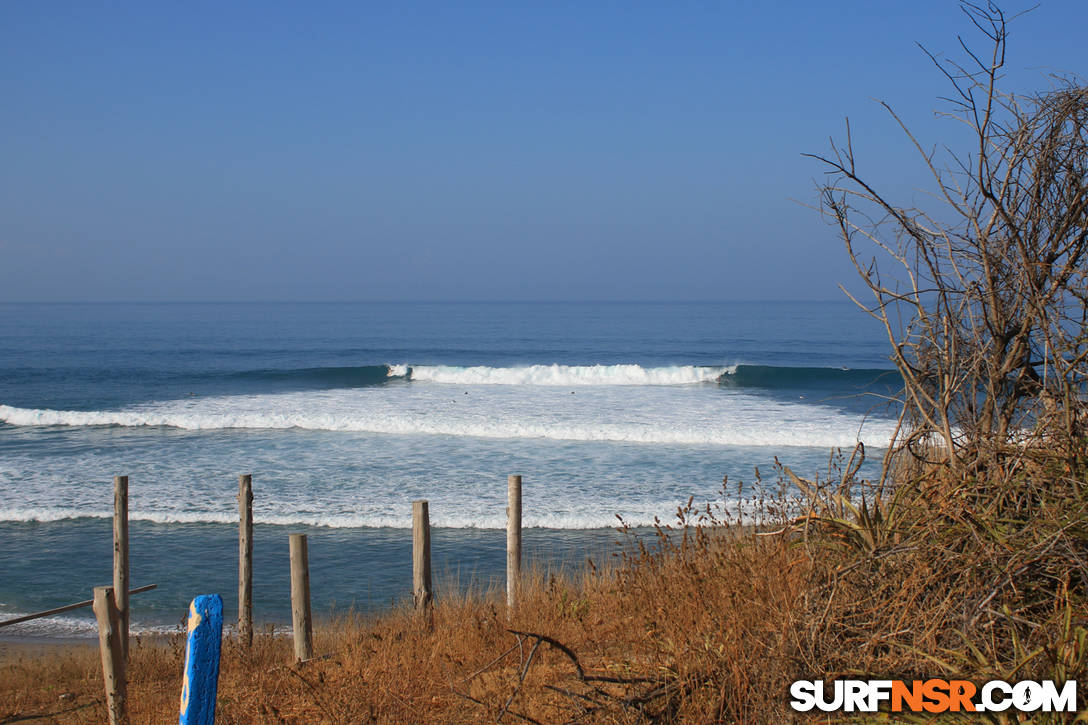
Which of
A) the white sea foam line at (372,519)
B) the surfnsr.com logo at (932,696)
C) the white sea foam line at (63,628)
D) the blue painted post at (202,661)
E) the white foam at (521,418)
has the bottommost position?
the white sea foam line at (63,628)

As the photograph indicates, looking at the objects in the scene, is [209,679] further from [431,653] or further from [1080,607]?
[1080,607]

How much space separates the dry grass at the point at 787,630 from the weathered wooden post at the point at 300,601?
0.95 m

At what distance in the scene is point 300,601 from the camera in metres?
7.01

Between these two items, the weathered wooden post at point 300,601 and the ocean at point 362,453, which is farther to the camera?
A: the ocean at point 362,453

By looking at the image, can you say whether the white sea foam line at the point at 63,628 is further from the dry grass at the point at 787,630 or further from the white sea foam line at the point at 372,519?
the white sea foam line at the point at 372,519

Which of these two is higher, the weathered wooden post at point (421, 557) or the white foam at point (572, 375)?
the weathered wooden post at point (421, 557)

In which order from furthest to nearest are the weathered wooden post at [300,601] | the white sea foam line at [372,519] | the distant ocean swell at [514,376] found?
the distant ocean swell at [514,376] → the white sea foam line at [372,519] → the weathered wooden post at [300,601]

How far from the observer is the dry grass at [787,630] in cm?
395

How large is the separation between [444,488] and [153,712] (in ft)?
33.1

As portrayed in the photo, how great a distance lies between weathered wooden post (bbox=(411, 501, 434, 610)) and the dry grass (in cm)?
138

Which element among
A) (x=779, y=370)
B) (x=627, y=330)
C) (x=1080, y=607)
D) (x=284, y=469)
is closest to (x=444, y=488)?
(x=284, y=469)

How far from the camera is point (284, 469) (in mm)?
17703

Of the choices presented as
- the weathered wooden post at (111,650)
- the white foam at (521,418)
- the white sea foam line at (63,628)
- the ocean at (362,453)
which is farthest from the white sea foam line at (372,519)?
the white foam at (521,418)

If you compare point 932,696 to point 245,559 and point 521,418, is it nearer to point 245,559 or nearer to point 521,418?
point 245,559
